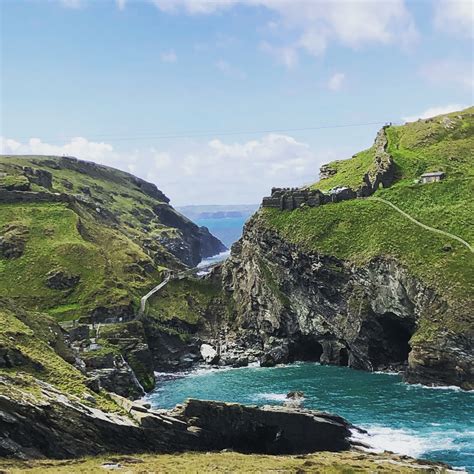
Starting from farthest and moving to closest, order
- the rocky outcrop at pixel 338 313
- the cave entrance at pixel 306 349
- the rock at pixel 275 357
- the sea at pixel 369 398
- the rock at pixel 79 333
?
1. the cave entrance at pixel 306 349
2. the rock at pixel 275 357
3. the rock at pixel 79 333
4. the rocky outcrop at pixel 338 313
5. the sea at pixel 369 398

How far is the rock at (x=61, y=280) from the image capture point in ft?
436

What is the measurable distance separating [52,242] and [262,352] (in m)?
58.8

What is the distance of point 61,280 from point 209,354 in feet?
122

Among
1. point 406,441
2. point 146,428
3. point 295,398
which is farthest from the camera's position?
point 295,398

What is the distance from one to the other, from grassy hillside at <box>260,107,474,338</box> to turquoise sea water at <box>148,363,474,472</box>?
16.8 metres

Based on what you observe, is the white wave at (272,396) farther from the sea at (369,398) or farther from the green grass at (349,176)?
the green grass at (349,176)

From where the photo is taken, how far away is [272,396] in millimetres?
96500

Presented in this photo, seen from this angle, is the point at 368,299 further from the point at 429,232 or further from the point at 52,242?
the point at 52,242

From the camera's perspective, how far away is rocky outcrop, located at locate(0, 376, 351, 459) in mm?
52125

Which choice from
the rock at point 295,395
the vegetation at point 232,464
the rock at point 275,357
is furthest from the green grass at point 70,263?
the vegetation at point 232,464

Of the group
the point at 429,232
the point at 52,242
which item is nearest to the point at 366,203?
the point at 429,232

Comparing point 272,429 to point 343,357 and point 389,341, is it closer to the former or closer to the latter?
point 389,341

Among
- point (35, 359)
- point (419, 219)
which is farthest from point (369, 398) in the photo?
point (35, 359)

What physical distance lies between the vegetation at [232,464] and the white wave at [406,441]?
634 centimetres
